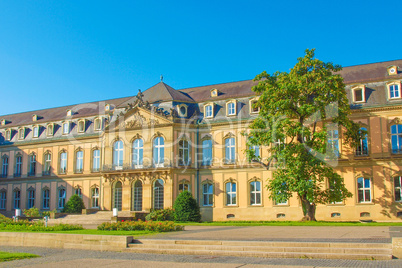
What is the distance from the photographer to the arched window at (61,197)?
49.8 metres

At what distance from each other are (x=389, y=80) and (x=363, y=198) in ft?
32.7

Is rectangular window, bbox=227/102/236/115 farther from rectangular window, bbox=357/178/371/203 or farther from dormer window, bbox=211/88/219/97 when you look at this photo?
rectangular window, bbox=357/178/371/203

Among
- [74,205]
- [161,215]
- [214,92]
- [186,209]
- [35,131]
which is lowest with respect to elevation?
[161,215]

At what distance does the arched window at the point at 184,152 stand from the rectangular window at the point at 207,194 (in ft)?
9.31

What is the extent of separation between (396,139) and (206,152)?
16.8 meters

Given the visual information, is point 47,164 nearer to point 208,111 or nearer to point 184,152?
point 184,152

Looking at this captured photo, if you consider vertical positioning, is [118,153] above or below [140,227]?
above

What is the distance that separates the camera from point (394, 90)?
3641 centimetres

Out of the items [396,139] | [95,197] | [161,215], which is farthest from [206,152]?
[396,139]

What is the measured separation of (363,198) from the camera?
36.2 m

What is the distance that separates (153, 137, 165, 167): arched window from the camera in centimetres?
4177

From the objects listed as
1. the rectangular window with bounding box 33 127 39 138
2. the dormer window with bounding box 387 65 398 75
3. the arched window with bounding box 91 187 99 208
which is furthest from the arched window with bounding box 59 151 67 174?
the dormer window with bounding box 387 65 398 75

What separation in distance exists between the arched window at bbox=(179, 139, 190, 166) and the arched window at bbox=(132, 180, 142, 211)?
4718 millimetres

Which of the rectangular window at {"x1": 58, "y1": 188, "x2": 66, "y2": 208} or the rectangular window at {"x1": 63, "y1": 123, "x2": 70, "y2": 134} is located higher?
the rectangular window at {"x1": 63, "y1": 123, "x2": 70, "y2": 134}
